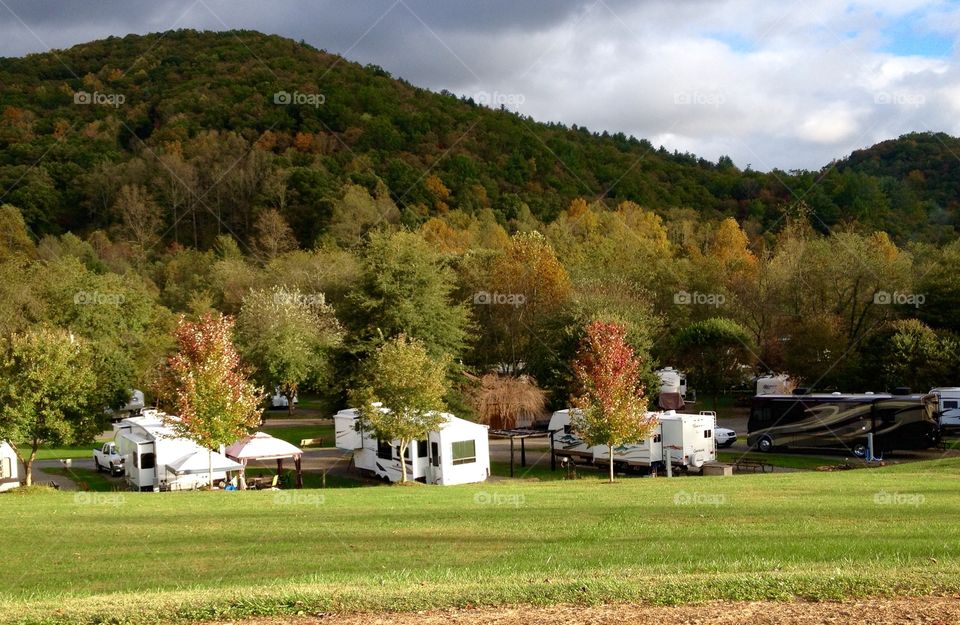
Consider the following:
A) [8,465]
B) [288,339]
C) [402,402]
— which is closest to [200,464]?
[402,402]

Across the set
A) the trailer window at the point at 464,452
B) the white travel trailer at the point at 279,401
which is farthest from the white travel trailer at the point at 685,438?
the white travel trailer at the point at 279,401

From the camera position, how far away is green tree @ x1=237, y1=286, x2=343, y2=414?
44594 mm

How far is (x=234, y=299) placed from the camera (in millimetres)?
63750

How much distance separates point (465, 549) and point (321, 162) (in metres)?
111

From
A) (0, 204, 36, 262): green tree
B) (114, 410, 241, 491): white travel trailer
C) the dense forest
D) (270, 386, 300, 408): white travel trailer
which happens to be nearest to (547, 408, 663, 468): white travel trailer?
the dense forest

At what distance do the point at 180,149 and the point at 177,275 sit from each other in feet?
162

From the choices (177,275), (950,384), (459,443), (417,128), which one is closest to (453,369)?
(459,443)

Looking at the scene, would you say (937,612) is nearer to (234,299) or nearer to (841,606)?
(841,606)

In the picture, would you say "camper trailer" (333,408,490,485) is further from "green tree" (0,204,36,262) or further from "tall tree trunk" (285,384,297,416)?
"green tree" (0,204,36,262)

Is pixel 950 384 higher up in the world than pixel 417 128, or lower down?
lower down

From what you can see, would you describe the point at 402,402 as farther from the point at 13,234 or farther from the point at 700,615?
the point at 13,234

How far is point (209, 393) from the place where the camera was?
2239cm

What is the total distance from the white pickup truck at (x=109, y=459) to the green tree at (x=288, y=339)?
33.4 ft

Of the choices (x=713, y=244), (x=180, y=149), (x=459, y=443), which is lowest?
(x=459, y=443)
